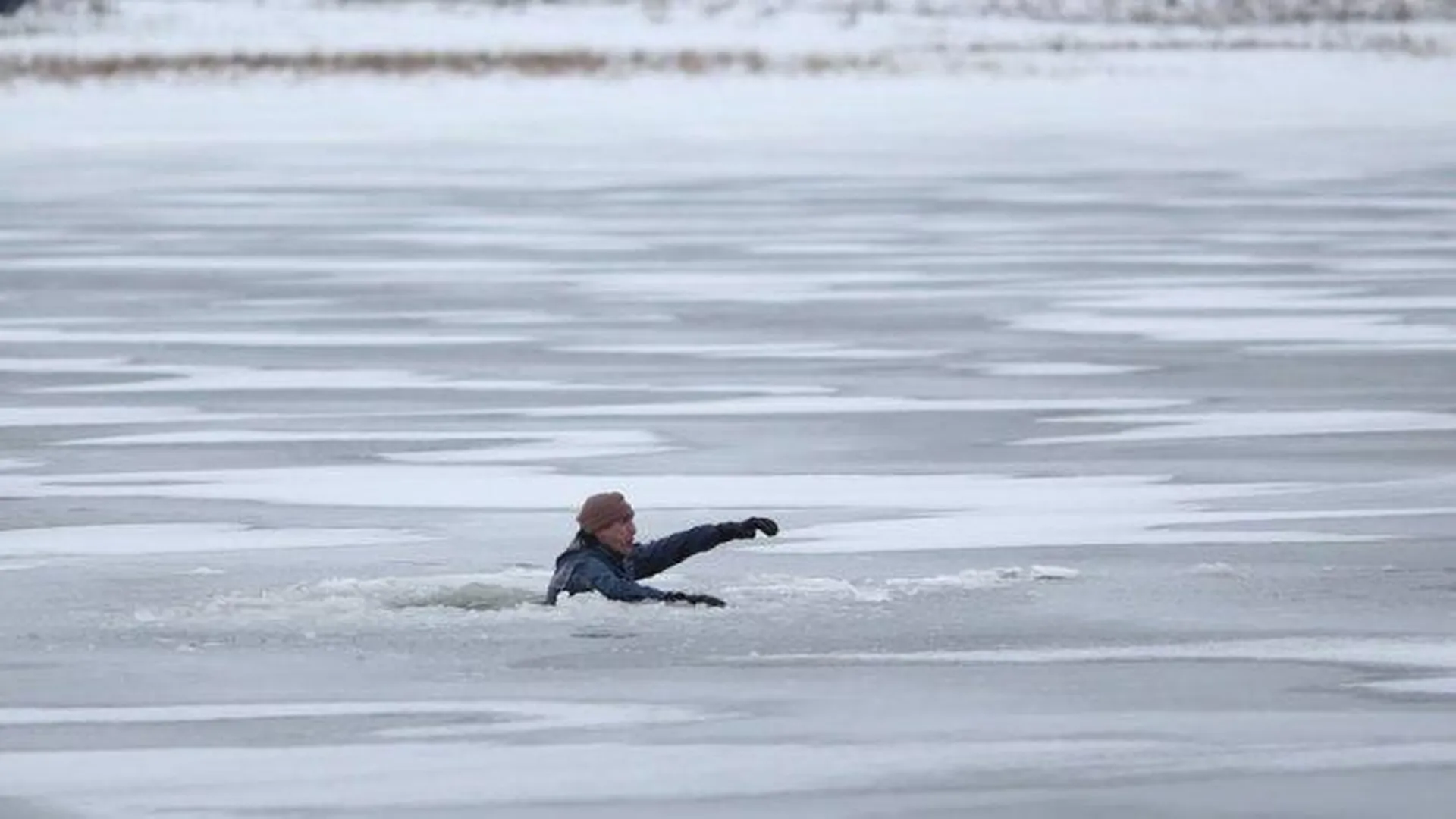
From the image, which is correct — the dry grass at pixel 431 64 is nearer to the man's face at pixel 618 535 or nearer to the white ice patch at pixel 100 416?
the white ice patch at pixel 100 416

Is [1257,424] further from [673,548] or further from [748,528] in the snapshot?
[748,528]

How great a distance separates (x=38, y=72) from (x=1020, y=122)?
11.3m

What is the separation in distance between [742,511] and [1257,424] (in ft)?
7.61

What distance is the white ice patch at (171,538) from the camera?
904cm

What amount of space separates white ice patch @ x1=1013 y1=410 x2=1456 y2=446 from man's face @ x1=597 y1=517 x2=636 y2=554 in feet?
10.4

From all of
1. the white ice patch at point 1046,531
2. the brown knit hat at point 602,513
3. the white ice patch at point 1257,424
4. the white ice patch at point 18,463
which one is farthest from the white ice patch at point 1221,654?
the white ice patch at point 18,463

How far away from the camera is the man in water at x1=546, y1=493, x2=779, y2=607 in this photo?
26.0 feet

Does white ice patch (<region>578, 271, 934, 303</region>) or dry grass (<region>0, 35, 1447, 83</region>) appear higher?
white ice patch (<region>578, 271, 934, 303</region>)

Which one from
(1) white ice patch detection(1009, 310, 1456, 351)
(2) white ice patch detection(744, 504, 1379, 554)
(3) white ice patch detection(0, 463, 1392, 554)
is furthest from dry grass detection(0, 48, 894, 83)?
(2) white ice patch detection(744, 504, 1379, 554)

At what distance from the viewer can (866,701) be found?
7016 mm

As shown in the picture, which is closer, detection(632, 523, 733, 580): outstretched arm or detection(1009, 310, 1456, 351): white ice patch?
detection(632, 523, 733, 580): outstretched arm

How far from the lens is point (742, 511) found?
31.8 feet

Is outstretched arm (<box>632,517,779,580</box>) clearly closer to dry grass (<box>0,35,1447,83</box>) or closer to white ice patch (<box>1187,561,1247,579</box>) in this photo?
white ice patch (<box>1187,561,1247,579</box>)

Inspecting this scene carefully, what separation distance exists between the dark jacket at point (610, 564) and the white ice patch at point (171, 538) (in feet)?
3.96
